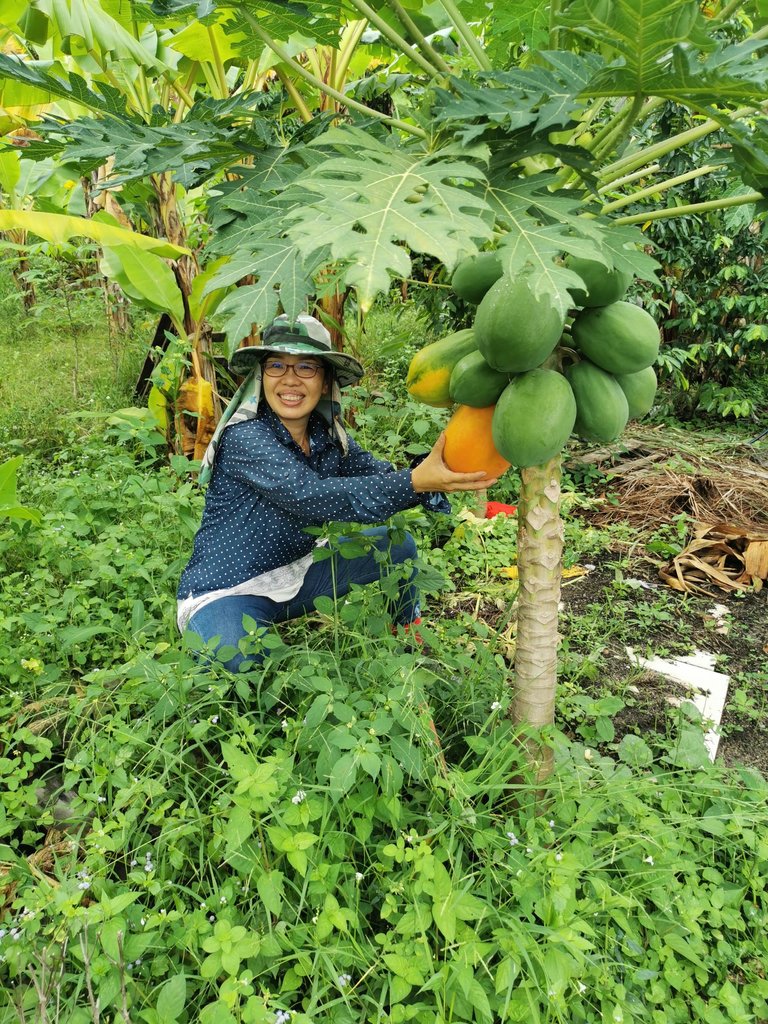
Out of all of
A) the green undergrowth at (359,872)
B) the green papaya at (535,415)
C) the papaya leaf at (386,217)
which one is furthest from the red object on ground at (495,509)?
the papaya leaf at (386,217)

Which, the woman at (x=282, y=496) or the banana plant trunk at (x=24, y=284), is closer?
the woman at (x=282, y=496)

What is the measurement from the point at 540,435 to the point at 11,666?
1.72m

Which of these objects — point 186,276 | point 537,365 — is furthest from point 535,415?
point 186,276

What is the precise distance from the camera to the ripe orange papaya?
141 cm

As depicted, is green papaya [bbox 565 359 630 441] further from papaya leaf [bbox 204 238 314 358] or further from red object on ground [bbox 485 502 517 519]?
red object on ground [bbox 485 502 517 519]

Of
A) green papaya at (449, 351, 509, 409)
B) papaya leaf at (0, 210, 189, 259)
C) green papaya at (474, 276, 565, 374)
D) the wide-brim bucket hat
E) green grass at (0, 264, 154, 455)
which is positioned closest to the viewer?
green papaya at (474, 276, 565, 374)

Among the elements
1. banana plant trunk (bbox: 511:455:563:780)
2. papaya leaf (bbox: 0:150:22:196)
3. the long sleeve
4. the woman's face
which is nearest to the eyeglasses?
the woman's face

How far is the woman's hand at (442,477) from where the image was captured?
155 cm

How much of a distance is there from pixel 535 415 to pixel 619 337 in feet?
0.72

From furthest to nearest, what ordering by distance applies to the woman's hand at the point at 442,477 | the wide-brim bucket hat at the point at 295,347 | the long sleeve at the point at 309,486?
the wide-brim bucket hat at the point at 295,347 → the long sleeve at the point at 309,486 → the woman's hand at the point at 442,477

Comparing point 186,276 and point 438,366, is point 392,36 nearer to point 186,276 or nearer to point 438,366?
point 438,366

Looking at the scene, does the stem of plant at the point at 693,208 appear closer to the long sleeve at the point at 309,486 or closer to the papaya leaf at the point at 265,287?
the papaya leaf at the point at 265,287

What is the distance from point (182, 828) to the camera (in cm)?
146

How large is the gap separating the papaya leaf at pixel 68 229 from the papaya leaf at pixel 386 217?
2.66m
